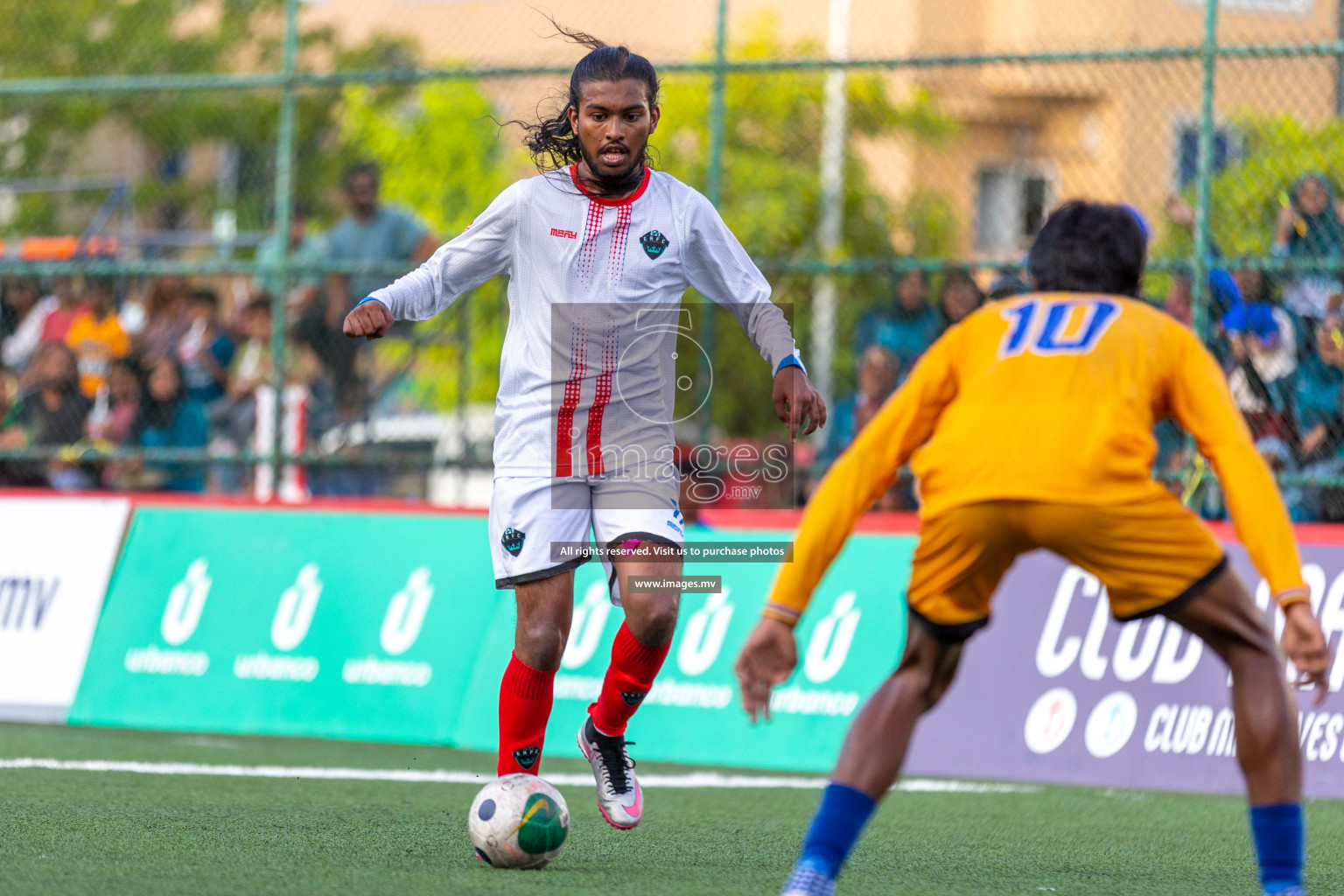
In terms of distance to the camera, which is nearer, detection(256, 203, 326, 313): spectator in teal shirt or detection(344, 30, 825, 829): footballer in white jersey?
detection(344, 30, 825, 829): footballer in white jersey

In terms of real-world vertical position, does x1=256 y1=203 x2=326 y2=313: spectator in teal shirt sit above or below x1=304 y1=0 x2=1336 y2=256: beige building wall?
below

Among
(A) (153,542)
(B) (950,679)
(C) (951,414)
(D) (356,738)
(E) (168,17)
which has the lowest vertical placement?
(D) (356,738)

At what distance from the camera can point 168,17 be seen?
25.0 m

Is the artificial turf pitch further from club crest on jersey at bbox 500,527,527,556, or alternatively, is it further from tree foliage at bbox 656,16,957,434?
tree foliage at bbox 656,16,957,434

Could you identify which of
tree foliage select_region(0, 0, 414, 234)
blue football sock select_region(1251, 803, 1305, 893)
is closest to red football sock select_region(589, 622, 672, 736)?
blue football sock select_region(1251, 803, 1305, 893)

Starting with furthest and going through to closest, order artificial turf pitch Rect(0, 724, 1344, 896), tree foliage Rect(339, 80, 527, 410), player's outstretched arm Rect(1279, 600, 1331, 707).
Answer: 1. tree foliage Rect(339, 80, 527, 410)
2. artificial turf pitch Rect(0, 724, 1344, 896)
3. player's outstretched arm Rect(1279, 600, 1331, 707)

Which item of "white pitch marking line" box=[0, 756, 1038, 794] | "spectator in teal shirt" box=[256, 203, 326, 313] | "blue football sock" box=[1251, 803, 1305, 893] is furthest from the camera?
"spectator in teal shirt" box=[256, 203, 326, 313]

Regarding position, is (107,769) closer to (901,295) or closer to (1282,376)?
(901,295)

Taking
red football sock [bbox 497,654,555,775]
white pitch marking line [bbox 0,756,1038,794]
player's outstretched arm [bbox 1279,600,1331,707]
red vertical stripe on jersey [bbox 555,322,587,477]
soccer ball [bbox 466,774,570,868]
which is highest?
red vertical stripe on jersey [bbox 555,322,587,477]

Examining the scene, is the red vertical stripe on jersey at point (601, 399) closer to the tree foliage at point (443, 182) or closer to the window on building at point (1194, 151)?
the window on building at point (1194, 151)

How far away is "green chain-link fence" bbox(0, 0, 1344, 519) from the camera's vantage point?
9070 mm

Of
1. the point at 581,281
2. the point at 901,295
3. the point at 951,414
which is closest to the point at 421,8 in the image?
the point at 901,295

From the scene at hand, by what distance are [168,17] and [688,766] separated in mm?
19710

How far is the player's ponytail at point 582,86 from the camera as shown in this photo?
17.0ft
